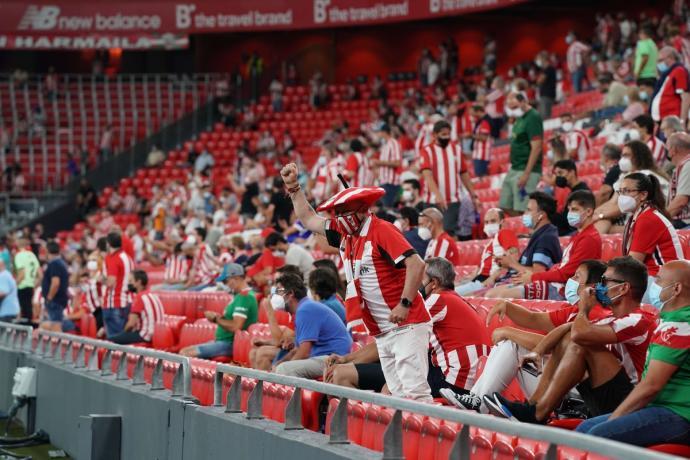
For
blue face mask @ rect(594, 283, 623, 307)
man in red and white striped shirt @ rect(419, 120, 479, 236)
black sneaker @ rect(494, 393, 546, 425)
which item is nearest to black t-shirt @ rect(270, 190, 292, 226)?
man in red and white striped shirt @ rect(419, 120, 479, 236)

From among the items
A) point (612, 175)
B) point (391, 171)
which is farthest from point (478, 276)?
point (391, 171)

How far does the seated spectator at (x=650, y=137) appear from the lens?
10688 mm

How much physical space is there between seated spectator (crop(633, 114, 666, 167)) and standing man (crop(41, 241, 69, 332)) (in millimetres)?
7872

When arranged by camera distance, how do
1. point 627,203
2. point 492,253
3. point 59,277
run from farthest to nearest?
point 59,277
point 492,253
point 627,203

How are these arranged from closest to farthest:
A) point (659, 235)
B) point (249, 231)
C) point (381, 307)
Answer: point (381, 307) < point (659, 235) < point (249, 231)

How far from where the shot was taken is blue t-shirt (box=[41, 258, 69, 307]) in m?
15.5

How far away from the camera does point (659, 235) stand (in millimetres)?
6898

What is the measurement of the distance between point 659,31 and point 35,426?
13.6 meters

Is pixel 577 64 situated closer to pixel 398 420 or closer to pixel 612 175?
pixel 612 175

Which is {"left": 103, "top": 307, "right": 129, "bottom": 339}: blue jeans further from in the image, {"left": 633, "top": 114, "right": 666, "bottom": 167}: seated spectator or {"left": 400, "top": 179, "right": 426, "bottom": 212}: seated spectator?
{"left": 633, "top": 114, "right": 666, "bottom": 167}: seated spectator

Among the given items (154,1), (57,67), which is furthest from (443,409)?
(57,67)

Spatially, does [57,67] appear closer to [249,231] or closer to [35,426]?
[249,231]

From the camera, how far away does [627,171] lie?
30.1ft

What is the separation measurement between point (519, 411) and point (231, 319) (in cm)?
580
